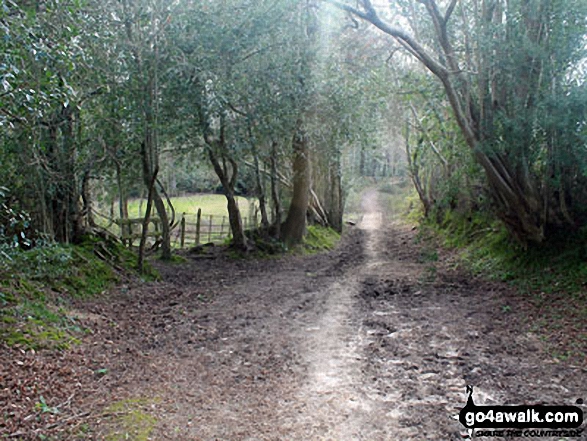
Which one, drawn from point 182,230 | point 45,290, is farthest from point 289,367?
point 182,230

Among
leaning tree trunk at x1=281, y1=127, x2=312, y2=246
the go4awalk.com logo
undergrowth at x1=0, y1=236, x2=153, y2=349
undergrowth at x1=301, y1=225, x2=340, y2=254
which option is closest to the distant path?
the go4awalk.com logo

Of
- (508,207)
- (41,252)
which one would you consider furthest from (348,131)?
(41,252)

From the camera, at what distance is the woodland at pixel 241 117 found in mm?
5996

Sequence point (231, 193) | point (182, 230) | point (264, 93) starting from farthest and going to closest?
1. point (182, 230)
2. point (231, 193)
3. point (264, 93)

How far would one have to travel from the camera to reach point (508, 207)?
10.3 meters

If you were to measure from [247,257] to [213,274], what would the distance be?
2.76 metres

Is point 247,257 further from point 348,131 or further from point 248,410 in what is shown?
point 248,410

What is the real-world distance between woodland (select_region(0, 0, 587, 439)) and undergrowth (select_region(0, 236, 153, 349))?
3cm

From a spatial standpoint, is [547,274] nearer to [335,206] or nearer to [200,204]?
[335,206]

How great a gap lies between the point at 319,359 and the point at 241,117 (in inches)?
317

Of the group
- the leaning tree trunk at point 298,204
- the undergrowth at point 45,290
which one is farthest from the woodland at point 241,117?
the leaning tree trunk at point 298,204

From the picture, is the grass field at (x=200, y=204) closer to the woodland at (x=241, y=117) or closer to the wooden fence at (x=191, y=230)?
the wooden fence at (x=191, y=230)

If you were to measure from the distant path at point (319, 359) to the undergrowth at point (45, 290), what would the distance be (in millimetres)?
479

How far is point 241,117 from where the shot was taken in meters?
12.5
